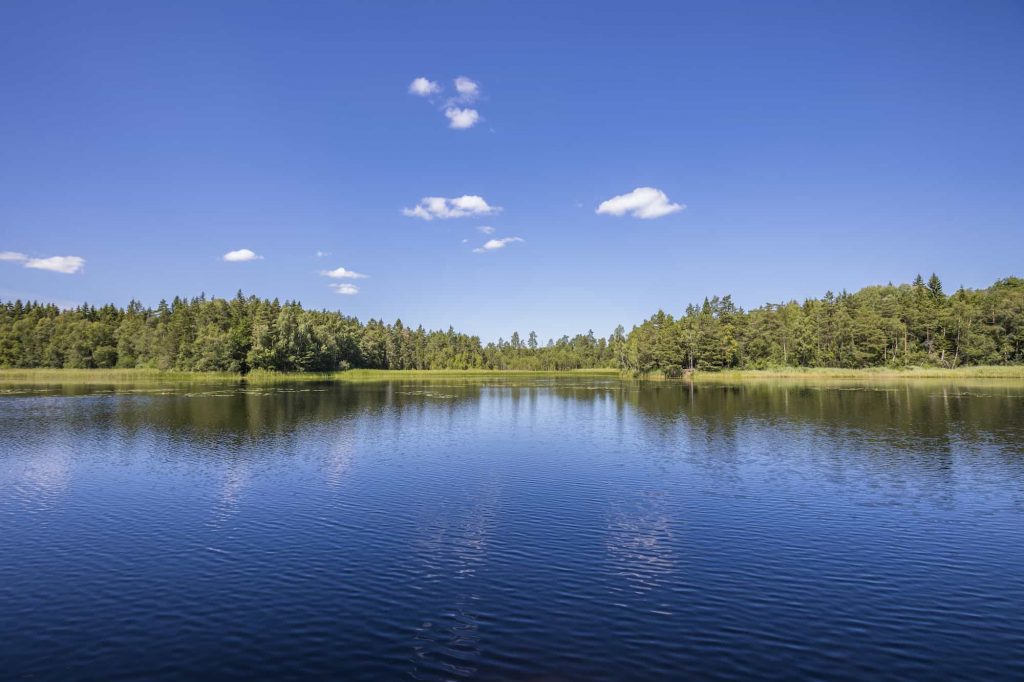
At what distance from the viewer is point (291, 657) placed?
12484 mm

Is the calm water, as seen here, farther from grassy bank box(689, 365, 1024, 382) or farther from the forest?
the forest

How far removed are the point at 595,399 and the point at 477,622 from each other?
78100 mm

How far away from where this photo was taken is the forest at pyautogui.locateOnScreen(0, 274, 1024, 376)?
465ft

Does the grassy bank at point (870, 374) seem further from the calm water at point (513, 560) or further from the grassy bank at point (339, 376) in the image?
the calm water at point (513, 560)

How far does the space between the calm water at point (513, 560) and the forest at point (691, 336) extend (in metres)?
119

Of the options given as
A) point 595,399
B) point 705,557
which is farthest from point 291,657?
point 595,399

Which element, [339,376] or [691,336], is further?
[339,376]

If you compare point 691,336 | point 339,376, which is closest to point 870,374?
point 691,336

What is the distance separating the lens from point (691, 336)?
16138cm

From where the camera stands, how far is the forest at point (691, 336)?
14188cm

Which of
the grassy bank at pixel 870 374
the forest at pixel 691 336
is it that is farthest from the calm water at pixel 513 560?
the forest at pixel 691 336

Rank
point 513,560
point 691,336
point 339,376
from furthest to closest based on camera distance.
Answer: point 339,376 → point 691,336 → point 513,560

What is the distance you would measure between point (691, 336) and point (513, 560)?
152302 mm

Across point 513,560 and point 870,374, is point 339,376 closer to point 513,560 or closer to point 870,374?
point 870,374
